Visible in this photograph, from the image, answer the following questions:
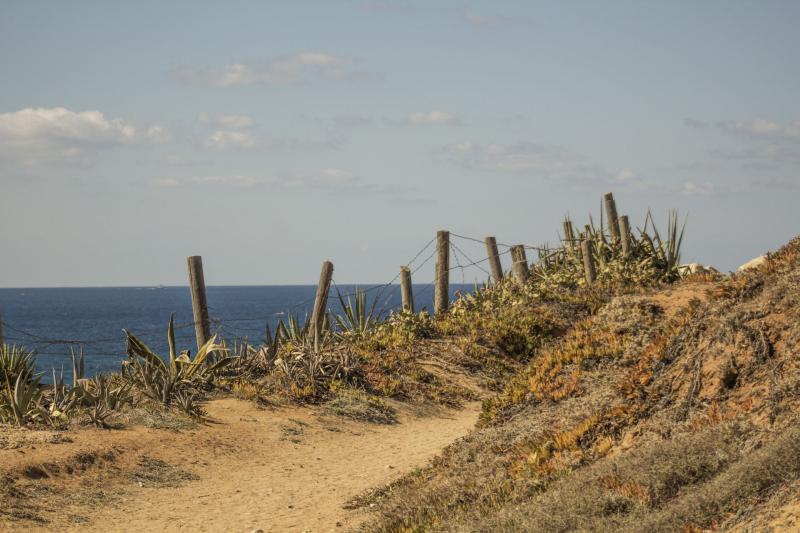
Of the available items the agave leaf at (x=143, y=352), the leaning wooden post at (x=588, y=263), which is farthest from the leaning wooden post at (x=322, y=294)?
the leaning wooden post at (x=588, y=263)

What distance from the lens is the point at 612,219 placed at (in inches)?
917

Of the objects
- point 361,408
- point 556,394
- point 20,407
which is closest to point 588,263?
point 361,408

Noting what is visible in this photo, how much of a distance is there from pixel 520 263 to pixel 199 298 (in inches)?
359

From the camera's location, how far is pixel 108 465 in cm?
1173

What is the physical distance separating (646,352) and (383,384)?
683 cm

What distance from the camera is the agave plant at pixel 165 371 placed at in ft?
47.3

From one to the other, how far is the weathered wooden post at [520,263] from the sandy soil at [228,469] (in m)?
8.30

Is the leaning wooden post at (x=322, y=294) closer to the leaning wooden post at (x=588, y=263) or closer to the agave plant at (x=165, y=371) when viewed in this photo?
the agave plant at (x=165, y=371)

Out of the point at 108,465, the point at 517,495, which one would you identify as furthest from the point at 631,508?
the point at 108,465

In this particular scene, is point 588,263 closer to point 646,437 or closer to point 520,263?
point 520,263

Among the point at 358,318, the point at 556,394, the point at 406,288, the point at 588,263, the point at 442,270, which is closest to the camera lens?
the point at 556,394

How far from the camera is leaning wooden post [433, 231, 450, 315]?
21.5m

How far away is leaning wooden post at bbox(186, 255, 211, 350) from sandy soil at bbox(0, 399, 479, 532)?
236cm

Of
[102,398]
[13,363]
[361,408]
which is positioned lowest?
[361,408]
